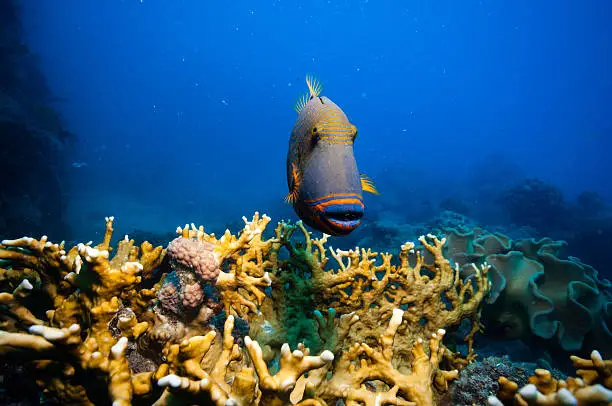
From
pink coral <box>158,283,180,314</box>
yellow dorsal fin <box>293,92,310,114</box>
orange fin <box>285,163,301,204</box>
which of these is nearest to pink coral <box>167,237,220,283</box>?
pink coral <box>158,283,180,314</box>

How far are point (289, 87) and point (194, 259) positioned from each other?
164 m

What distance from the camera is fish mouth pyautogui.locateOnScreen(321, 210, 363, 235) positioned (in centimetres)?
140

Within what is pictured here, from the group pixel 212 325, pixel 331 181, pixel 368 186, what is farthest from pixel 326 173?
pixel 212 325

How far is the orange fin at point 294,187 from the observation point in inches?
66.8

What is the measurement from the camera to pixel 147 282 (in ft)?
8.95

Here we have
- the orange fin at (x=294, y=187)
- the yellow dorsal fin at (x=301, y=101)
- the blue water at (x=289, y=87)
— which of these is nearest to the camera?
the orange fin at (x=294, y=187)

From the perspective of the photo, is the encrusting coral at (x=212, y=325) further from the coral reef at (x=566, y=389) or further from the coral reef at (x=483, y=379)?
the coral reef at (x=566, y=389)

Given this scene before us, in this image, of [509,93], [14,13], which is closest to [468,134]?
[509,93]

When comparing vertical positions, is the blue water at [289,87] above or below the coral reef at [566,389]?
above

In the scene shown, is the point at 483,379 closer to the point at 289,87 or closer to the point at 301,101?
the point at 301,101

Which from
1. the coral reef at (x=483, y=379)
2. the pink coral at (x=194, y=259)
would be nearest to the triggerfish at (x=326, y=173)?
the pink coral at (x=194, y=259)

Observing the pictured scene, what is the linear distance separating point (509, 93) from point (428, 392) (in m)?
185

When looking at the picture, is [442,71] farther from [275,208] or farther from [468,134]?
[275,208]

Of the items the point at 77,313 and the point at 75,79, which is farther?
the point at 75,79
